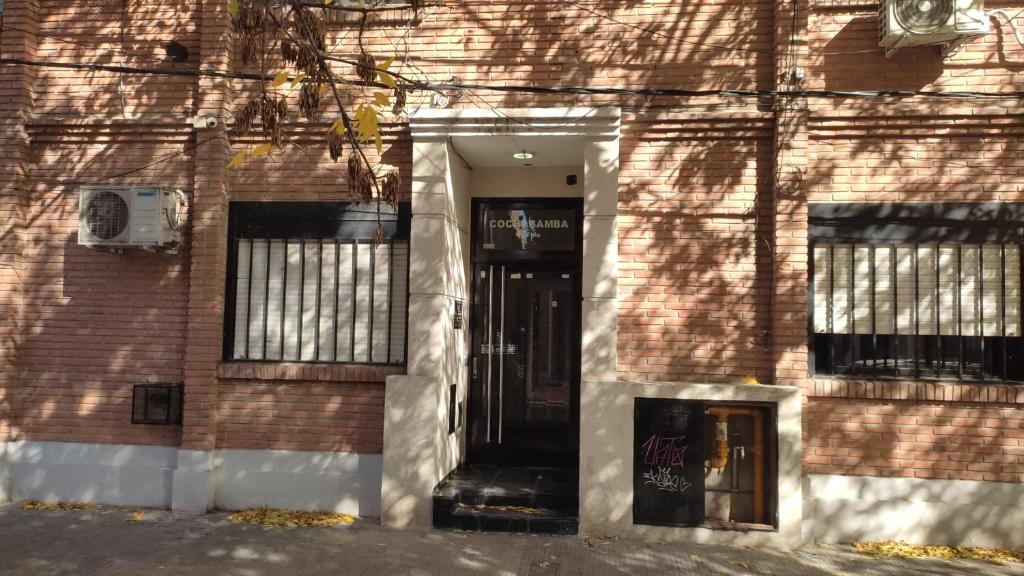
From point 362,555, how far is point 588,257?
3403 mm

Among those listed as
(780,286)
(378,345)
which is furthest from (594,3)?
(378,345)

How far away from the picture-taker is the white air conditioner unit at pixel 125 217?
689cm

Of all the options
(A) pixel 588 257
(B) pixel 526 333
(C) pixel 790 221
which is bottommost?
(B) pixel 526 333

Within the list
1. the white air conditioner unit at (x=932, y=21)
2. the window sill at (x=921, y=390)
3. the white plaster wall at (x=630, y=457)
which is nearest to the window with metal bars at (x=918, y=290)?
the window sill at (x=921, y=390)

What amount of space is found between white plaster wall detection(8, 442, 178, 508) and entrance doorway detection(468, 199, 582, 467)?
3301 millimetres

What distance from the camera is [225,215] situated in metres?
7.24

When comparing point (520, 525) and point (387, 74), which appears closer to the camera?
point (387, 74)

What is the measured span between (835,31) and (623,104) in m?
2.18

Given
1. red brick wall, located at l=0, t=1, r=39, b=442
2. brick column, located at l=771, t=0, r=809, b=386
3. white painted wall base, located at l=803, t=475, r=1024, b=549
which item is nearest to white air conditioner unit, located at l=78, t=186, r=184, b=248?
red brick wall, located at l=0, t=1, r=39, b=442

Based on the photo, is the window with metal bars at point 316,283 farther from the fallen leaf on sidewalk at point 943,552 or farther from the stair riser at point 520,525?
Answer: the fallen leaf on sidewalk at point 943,552

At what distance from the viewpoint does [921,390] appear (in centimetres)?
632

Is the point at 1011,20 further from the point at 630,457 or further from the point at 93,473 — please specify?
the point at 93,473

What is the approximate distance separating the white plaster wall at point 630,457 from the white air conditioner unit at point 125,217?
4584mm

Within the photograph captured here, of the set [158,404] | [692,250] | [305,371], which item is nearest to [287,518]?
[305,371]
